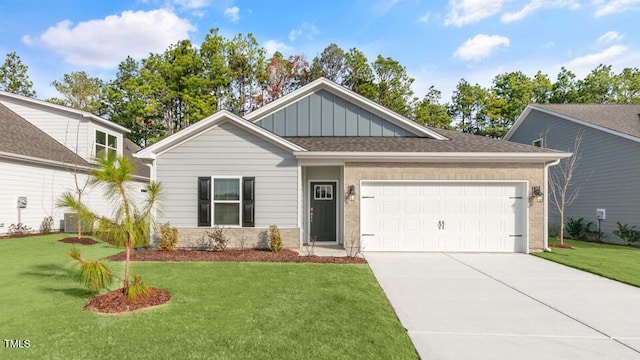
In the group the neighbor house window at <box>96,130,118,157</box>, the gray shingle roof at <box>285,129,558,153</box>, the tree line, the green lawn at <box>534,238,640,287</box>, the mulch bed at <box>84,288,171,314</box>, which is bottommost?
the green lawn at <box>534,238,640,287</box>

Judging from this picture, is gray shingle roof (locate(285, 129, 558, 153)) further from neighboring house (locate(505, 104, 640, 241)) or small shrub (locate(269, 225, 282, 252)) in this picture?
neighboring house (locate(505, 104, 640, 241))

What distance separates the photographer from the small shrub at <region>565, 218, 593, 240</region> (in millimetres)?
13633

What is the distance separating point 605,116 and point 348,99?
39.7 feet

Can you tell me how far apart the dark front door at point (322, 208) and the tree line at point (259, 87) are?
19558mm


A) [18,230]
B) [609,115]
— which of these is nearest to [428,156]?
[609,115]

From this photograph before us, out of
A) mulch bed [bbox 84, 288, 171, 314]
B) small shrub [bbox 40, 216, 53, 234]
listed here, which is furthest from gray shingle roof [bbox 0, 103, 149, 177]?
mulch bed [bbox 84, 288, 171, 314]

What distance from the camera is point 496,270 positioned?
24.7ft

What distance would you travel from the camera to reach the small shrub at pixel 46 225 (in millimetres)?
12873

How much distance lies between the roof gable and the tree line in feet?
48.6

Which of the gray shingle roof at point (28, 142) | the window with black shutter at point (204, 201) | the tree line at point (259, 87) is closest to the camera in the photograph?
the window with black shutter at point (204, 201)

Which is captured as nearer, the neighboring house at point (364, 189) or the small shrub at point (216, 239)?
the small shrub at point (216, 239)

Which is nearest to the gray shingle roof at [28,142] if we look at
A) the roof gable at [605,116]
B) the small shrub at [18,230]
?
the small shrub at [18,230]

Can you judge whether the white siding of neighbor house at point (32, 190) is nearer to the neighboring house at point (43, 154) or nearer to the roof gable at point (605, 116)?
the neighboring house at point (43, 154)

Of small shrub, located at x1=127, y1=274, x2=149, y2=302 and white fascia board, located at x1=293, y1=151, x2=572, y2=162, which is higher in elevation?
white fascia board, located at x1=293, y1=151, x2=572, y2=162
